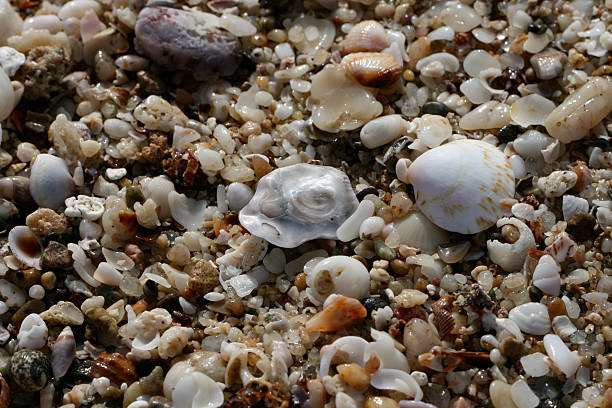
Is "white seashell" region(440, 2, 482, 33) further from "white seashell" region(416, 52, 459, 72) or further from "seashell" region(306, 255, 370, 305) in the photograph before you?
"seashell" region(306, 255, 370, 305)

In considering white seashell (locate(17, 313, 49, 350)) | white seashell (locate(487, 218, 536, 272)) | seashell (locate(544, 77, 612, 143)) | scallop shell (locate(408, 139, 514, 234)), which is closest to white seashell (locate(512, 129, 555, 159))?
seashell (locate(544, 77, 612, 143))

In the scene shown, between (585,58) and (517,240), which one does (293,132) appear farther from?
(585,58)

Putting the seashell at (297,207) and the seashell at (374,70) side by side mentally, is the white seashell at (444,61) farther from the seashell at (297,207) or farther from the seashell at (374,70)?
the seashell at (297,207)

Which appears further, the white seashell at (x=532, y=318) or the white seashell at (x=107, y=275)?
the white seashell at (x=107, y=275)

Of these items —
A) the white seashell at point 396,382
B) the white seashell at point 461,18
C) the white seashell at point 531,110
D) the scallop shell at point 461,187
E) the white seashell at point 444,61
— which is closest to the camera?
the white seashell at point 396,382

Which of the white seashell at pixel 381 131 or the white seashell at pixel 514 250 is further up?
the white seashell at pixel 381 131

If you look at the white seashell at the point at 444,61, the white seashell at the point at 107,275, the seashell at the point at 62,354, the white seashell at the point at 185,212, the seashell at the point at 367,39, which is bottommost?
the seashell at the point at 62,354

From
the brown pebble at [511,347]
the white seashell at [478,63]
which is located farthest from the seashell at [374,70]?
the brown pebble at [511,347]
